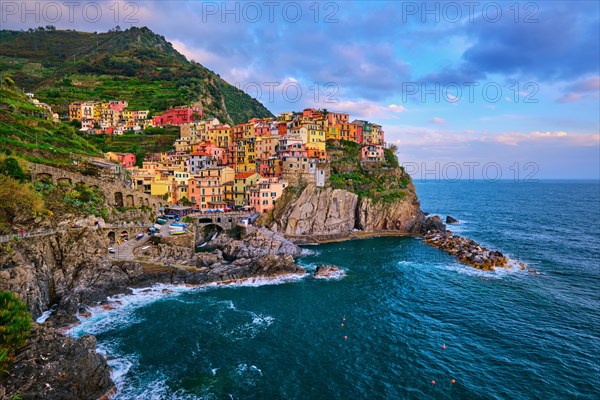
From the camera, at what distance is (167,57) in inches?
7052

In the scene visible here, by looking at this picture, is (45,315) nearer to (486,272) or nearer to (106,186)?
(106,186)

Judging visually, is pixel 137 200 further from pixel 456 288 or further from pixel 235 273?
pixel 456 288

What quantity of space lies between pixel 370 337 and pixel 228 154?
244ft

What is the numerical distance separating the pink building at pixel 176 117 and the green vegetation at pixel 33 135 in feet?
128

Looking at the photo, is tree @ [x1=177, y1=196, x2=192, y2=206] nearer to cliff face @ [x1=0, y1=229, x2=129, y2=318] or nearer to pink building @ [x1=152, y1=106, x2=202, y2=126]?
cliff face @ [x1=0, y1=229, x2=129, y2=318]

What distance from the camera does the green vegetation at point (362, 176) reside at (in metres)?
84.3

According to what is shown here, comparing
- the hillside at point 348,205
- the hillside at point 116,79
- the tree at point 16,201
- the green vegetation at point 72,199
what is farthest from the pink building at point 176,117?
the tree at point 16,201

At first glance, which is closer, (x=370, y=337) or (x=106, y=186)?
(x=370, y=337)

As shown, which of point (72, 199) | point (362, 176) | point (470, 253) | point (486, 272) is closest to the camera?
point (72, 199)

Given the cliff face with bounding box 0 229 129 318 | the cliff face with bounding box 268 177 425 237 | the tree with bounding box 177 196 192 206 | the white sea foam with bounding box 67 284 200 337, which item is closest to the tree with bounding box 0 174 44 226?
the cliff face with bounding box 0 229 129 318

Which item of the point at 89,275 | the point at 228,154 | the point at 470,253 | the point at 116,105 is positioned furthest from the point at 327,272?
the point at 116,105

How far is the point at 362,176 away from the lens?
90.2m

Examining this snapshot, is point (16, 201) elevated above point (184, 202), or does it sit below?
above

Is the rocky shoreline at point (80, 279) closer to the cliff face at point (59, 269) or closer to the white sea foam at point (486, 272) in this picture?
the cliff face at point (59, 269)
